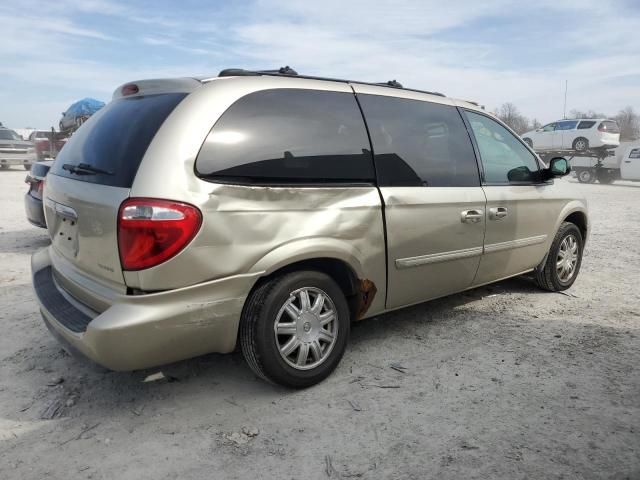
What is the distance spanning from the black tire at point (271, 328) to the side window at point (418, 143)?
0.90 metres

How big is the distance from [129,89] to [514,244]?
321cm

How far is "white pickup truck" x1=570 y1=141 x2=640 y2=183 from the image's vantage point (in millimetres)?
20516

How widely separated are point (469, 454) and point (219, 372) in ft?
5.37

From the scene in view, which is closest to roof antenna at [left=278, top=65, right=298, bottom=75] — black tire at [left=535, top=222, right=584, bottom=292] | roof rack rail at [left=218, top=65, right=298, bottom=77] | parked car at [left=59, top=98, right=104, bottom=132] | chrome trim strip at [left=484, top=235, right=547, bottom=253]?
roof rack rail at [left=218, top=65, right=298, bottom=77]

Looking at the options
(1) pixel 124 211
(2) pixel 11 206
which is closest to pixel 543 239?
(1) pixel 124 211

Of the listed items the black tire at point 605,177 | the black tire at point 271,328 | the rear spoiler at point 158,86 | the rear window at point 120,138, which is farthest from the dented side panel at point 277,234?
the black tire at point 605,177

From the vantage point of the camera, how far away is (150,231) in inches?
91.7

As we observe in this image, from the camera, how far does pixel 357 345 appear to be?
11.9ft

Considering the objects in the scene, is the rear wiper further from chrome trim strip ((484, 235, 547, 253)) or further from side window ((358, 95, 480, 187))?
chrome trim strip ((484, 235, 547, 253))

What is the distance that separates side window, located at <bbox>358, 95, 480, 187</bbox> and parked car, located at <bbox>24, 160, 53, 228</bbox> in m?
4.58

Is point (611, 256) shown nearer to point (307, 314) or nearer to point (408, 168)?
point (408, 168)

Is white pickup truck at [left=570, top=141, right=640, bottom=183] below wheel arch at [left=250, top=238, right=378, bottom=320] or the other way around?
the other way around

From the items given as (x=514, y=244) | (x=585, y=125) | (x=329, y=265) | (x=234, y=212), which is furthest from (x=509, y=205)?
(x=585, y=125)

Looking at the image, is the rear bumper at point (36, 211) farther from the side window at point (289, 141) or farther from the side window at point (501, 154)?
the side window at point (501, 154)
